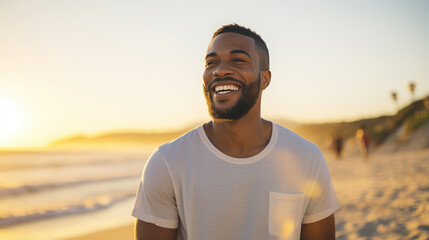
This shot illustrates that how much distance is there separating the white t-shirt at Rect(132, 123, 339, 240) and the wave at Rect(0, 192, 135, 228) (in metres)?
6.86

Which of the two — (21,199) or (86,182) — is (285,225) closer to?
(21,199)

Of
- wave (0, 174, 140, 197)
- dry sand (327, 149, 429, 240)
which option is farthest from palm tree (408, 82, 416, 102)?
wave (0, 174, 140, 197)

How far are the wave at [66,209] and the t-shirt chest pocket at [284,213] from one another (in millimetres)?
7357

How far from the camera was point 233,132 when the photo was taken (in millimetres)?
2408

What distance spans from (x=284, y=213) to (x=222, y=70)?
1.14 meters

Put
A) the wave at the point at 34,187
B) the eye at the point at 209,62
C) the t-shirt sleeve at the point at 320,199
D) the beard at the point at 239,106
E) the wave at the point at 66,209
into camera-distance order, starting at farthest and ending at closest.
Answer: the wave at the point at 34,187 < the wave at the point at 66,209 < the eye at the point at 209,62 < the beard at the point at 239,106 < the t-shirt sleeve at the point at 320,199

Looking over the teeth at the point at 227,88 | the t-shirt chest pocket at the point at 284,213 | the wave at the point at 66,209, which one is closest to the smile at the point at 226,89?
the teeth at the point at 227,88

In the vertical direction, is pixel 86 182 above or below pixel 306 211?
below

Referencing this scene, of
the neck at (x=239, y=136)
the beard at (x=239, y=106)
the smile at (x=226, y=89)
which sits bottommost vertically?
the neck at (x=239, y=136)

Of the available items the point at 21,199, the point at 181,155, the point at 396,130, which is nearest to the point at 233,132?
the point at 181,155

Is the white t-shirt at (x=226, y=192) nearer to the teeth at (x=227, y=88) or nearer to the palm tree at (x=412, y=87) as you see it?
the teeth at (x=227, y=88)

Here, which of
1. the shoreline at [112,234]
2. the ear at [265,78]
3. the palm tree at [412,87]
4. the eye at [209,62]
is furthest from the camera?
the palm tree at [412,87]

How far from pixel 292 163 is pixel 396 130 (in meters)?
29.6

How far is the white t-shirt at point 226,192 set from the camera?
7.01 feet
